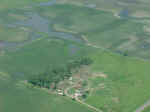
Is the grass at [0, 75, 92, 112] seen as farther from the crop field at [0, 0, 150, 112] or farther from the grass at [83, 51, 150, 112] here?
the grass at [83, 51, 150, 112]

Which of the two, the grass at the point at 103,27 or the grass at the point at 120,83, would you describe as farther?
the grass at the point at 103,27

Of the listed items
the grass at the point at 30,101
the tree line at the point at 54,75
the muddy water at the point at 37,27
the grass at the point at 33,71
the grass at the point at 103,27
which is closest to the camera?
the grass at the point at 30,101

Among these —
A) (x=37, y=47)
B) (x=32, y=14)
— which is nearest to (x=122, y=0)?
(x=32, y=14)

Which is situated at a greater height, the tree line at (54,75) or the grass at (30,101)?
the tree line at (54,75)

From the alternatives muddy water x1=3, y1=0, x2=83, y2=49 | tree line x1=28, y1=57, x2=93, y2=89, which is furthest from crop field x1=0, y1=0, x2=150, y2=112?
tree line x1=28, y1=57, x2=93, y2=89

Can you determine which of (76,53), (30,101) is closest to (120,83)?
(76,53)

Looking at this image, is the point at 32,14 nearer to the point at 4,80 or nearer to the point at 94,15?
the point at 94,15

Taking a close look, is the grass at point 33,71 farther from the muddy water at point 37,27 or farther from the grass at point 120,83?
the grass at point 120,83

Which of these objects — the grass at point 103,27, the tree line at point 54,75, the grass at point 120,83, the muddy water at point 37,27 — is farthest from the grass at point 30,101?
the grass at point 103,27

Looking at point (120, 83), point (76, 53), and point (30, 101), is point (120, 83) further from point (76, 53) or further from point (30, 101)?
point (30, 101)
